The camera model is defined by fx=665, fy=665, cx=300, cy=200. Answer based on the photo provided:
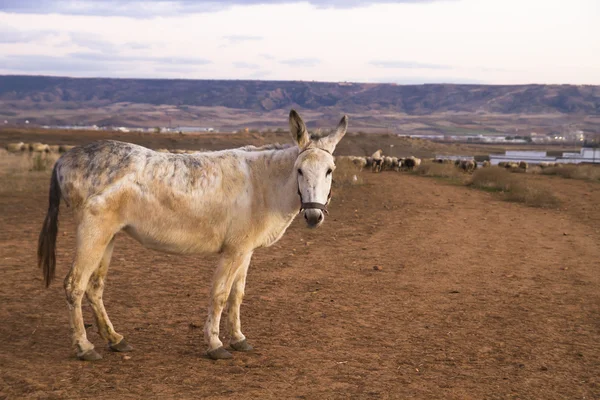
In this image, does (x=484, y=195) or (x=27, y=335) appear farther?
(x=484, y=195)

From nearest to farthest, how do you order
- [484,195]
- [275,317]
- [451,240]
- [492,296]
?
[275,317]
[492,296]
[451,240]
[484,195]

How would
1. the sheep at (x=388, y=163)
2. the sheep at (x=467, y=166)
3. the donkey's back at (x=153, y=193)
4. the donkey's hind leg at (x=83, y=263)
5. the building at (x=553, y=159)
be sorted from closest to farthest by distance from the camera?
the donkey's hind leg at (x=83, y=263) → the donkey's back at (x=153, y=193) → the sheep at (x=467, y=166) → the sheep at (x=388, y=163) → the building at (x=553, y=159)

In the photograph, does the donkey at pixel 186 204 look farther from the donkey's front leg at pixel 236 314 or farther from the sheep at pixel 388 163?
the sheep at pixel 388 163

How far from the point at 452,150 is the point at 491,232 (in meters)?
74.0

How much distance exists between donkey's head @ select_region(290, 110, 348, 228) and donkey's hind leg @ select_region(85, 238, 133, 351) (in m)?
2.05

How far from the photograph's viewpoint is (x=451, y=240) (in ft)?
47.3

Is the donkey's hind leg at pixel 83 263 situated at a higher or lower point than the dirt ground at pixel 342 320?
higher

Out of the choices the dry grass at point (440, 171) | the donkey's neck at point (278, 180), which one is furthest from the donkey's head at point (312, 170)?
the dry grass at point (440, 171)

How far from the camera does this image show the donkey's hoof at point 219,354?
652 centimetres

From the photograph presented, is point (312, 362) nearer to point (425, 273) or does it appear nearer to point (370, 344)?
point (370, 344)

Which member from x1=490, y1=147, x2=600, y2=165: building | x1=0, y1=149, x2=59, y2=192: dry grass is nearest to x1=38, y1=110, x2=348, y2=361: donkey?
x1=0, y1=149, x2=59, y2=192: dry grass

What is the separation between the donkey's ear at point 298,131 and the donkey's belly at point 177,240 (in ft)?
4.05

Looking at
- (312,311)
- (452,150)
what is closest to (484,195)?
(312,311)

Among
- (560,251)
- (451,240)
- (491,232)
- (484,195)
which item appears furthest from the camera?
(484,195)
